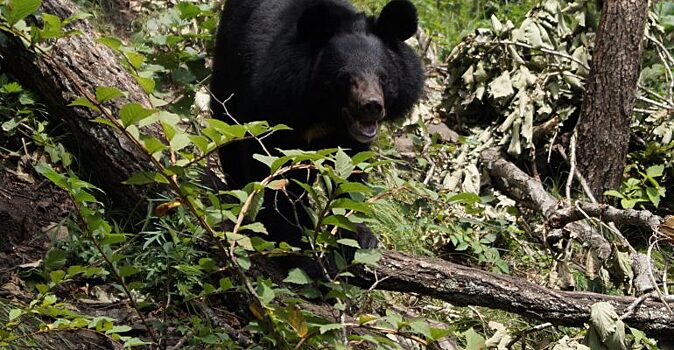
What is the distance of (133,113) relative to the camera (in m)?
2.49

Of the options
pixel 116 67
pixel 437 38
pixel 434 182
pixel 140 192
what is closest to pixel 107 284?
pixel 140 192

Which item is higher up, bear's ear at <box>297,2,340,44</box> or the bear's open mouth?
bear's ear at <box>297,2,340,44</box>

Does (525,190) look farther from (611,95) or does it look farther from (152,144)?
(152,144)

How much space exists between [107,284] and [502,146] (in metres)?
3.68

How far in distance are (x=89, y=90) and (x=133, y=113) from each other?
1.82 metres

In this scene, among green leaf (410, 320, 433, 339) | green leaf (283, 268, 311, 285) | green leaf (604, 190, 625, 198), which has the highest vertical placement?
green leaf (283, 268, 311, 285)

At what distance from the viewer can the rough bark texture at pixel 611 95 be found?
639 centimetres

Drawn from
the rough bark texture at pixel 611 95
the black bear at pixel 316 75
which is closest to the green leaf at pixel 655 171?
the rough bark texture at pixel 611 95

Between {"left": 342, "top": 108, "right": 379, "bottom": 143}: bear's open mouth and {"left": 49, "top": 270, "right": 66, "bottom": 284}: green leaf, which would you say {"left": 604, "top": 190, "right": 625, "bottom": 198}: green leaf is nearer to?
{"left": 342, "top": 108, "right": 379, "bottom": 143}: bear's open mouth

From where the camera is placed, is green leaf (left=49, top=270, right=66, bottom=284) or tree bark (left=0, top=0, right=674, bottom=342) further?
tree bark (left=0, top=0, right=674, bottom=342)

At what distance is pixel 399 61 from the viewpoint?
194 inches

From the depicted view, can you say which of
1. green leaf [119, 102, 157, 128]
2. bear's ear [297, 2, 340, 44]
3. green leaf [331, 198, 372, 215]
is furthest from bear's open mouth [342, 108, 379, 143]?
green leaf [119, 102, 157, 128]

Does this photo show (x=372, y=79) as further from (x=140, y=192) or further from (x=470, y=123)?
(x=470, y=123)

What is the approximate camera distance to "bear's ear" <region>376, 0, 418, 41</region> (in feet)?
15.6
